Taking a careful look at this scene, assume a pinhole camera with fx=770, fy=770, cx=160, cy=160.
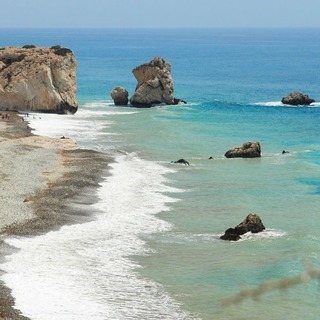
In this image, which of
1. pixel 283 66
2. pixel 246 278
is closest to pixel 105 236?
pixel 246 278

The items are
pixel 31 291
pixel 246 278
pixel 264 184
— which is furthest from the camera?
pixel 264 184

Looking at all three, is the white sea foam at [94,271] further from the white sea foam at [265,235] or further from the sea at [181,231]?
the white sea foam at [265,235]

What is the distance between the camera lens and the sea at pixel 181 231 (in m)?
23.8

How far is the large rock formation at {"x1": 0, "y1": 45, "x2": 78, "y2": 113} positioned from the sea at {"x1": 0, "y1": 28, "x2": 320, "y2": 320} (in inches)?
114

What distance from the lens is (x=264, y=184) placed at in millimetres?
48031

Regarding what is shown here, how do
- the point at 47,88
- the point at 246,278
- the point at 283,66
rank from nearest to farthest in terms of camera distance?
the point at 246,278, the point at 47,88, the point at 283,66

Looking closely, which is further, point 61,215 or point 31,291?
point 61,215

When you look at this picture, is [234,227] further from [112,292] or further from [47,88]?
[47,88]

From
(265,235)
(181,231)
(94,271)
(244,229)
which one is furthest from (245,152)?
(94,271)

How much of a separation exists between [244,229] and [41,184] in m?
15.4

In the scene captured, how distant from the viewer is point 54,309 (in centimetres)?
2328

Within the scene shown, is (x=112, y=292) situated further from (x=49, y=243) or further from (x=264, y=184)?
(x=264, y=184)

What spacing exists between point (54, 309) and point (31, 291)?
1967 mm

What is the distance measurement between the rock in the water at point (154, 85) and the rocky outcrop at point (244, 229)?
5880 centimetres
